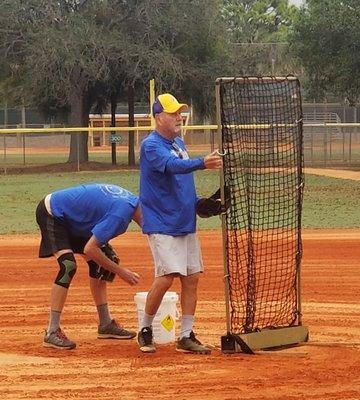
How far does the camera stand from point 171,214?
8.48m

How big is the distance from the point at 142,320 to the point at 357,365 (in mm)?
1729

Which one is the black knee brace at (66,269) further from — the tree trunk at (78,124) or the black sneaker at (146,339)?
the tree trunk at (78,124)

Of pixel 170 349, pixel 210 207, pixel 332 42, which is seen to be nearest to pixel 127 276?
pixel 170 349

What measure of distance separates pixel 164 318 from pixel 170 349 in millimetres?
294

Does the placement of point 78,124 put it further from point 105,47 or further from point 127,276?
point 127,276

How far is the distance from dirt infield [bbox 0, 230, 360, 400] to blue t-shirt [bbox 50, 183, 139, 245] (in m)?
0.95

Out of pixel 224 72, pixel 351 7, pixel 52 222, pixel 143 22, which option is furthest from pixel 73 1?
pixel 52 222

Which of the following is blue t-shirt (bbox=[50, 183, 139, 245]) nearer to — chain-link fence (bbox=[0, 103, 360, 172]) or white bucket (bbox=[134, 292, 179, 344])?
white bucket (bbox=[134, 292, 179, 344])

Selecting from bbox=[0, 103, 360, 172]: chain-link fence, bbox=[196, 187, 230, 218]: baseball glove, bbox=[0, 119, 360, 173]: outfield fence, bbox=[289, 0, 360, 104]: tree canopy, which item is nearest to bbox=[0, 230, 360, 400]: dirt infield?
bbox=[196, 187, 230, 218]: baseball glove

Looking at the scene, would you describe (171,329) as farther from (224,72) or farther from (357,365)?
(224,72)

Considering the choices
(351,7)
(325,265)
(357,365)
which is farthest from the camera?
(351,7)

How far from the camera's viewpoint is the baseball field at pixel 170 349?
291 inches

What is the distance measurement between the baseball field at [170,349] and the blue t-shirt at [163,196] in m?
1.00

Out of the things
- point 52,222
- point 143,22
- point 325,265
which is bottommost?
point 325,265
